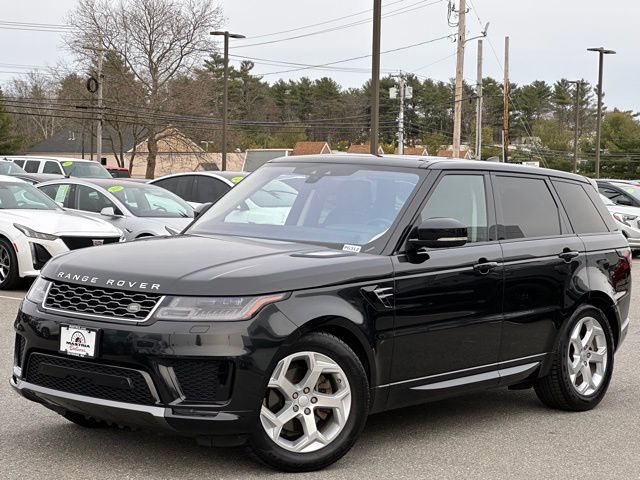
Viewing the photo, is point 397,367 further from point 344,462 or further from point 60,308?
point 60,308

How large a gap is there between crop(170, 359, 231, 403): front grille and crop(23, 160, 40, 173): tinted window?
2594 centimetres

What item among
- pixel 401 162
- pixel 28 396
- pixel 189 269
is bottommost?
pixel 28 396

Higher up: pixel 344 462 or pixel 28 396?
pixel 28 396

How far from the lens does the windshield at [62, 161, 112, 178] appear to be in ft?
92.8

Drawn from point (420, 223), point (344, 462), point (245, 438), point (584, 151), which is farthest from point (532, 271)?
point (584, 151)

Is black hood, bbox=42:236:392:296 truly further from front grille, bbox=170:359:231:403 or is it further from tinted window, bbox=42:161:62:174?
tinted window, bbox=42:161:62:174

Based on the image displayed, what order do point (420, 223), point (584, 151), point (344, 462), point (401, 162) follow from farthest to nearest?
point (584, 151) → point (401, 162) → point (420, 223) → point (344, 462)

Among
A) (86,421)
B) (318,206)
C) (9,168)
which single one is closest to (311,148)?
(9,168)

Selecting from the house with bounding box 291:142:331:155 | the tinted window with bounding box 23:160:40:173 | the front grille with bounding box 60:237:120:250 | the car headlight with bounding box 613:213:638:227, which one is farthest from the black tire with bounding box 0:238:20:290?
the house with bounding box 291:142:331:155

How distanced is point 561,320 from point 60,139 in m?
104

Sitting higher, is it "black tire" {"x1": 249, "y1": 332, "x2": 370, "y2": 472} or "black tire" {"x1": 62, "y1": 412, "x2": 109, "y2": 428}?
"black tire" {"x1": 249, "y1": 332, "x2": 370, "y2": 472}

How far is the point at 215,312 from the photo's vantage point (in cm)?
459

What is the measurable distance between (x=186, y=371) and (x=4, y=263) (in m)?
8.90

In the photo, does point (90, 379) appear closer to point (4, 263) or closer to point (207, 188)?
point (4, 263)
